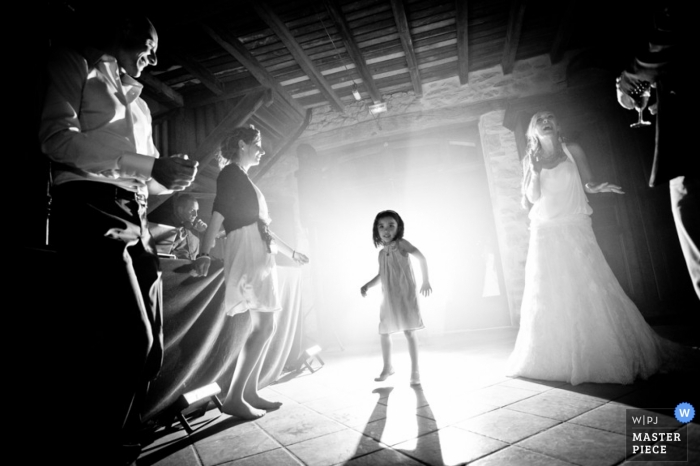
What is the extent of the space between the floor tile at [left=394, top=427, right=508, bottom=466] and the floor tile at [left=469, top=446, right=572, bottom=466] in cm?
4

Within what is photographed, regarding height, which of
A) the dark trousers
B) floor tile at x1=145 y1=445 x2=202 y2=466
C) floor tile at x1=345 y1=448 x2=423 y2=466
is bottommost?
floor tile at x1=145 y1=445 x2=202 y2=466

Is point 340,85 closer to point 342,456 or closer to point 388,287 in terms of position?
point 388,287

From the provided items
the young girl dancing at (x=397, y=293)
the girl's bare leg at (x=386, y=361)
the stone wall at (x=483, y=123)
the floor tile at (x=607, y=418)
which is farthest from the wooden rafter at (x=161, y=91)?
the floor tile at (x=607, y=418)

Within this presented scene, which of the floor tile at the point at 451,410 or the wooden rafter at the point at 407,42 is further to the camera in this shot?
the wooden rafter at the point at 407,42

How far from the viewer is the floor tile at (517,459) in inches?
55.3

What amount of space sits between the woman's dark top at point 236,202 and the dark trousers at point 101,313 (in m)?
1.37

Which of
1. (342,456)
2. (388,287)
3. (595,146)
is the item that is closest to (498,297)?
(595,146)

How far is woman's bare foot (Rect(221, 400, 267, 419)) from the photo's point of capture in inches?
94.6

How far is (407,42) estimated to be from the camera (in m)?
5.12

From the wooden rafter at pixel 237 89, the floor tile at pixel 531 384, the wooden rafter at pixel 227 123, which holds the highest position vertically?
the wooden rafter at pixel 237 89

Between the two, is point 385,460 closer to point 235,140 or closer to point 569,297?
point 569,297

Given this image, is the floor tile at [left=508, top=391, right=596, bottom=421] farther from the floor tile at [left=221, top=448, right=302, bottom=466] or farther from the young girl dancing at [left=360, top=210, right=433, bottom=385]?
the floor tile at [left=221, top=448, right=302, bottom=466]

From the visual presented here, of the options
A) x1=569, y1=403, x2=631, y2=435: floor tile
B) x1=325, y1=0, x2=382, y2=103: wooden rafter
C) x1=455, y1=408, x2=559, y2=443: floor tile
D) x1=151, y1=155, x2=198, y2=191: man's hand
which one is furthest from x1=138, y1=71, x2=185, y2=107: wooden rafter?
x1=569, y1=403, x2=631, y2=435: floor tile

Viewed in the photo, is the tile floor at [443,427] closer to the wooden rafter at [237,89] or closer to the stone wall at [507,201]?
the stone wall at [507,201]
